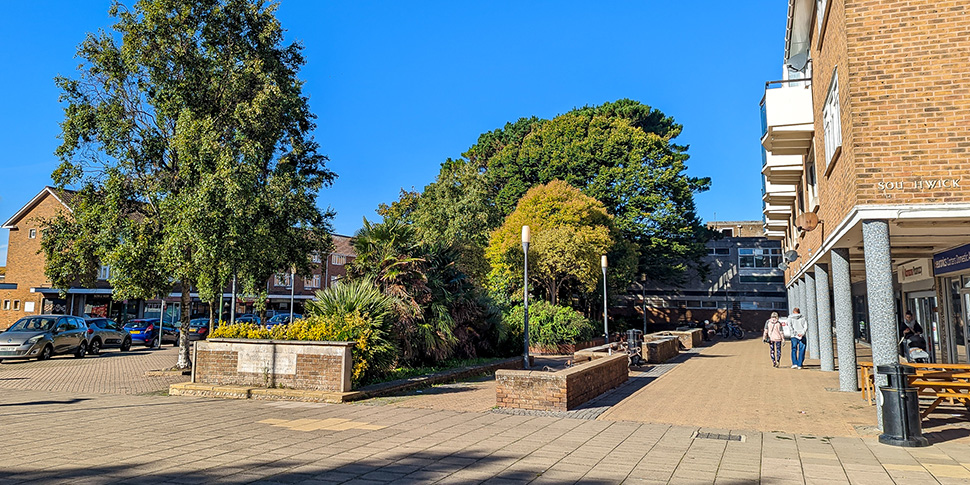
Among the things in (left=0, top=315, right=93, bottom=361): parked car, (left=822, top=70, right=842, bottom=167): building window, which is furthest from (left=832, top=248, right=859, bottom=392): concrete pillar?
(left=0, top=315, right=93, bottom=361): parked car

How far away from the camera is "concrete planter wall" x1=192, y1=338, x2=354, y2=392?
36.2 feet

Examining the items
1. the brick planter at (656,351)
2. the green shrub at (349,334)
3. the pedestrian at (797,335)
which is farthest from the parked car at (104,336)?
the pedestrian at (797,335)

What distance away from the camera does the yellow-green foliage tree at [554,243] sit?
29.8 meters

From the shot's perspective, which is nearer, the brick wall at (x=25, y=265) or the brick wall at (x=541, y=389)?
the brick wall at (x=541, y=389)

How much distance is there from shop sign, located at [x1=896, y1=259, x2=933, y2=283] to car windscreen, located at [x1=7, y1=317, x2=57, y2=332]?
1051 inches

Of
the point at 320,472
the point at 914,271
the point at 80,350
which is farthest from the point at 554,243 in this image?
the point at 320,472

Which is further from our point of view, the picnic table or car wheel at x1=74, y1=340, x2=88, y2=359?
car wheel at x1=74, y1=340, x2=88, y2=359

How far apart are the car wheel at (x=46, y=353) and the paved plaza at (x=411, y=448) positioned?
39.4 ft

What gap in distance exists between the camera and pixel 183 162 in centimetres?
1498

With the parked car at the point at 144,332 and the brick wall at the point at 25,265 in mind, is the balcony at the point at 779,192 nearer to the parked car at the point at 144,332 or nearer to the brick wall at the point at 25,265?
the parked car at the point at 144,332

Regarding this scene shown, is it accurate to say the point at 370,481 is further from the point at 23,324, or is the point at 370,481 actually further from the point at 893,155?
the point at 23,324

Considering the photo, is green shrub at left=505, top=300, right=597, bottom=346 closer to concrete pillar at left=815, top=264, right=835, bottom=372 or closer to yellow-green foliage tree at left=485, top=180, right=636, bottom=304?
yellow-green foliage tree at left=485, top=180, right=636, bottom=304

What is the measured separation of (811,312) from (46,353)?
25.0 meters

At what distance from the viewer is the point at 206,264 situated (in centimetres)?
1489
